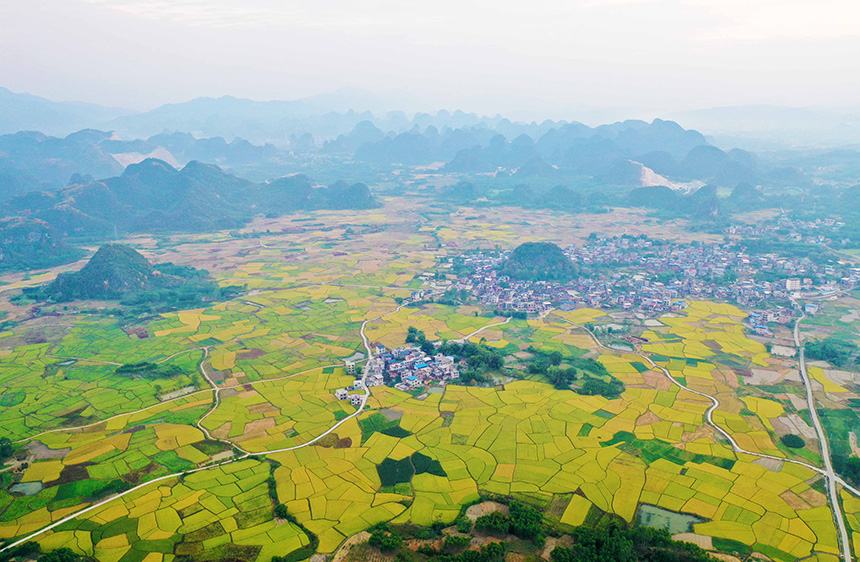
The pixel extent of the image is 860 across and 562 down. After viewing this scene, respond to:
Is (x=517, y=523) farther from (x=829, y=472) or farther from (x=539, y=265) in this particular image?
(x=539, y=265)

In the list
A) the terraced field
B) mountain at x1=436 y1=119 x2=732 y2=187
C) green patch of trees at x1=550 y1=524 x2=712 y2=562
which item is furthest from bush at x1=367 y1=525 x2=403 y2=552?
mountain at x1=436 y1=119 x2=732 y2=187

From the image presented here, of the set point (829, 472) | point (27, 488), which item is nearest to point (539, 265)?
point (829, 472)

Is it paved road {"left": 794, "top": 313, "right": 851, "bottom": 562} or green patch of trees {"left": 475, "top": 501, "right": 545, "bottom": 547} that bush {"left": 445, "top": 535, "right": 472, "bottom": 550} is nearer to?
green patch of trees {"left": 475, "top": 501, "right": 545, "bottom": 547}

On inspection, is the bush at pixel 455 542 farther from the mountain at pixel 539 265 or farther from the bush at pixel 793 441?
the mountain at pixel 539 265

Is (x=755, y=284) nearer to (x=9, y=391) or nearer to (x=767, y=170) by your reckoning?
(x=9, y=391)

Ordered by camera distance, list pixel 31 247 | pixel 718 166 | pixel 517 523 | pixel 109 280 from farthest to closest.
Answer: pixel 718 166 → pixel 31 247 → pixel 109 280 → pixel 517 523
